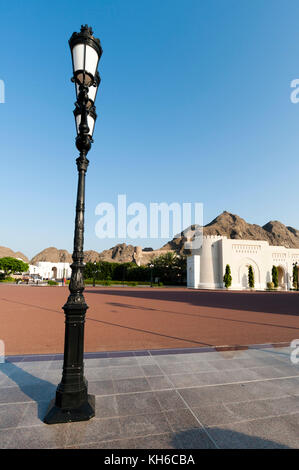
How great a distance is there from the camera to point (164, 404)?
318 cm

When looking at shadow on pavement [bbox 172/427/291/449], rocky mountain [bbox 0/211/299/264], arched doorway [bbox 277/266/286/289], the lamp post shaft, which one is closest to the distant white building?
rocky mountain [bbox 0/211/299/264]

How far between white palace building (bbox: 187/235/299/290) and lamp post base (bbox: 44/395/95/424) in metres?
38.3

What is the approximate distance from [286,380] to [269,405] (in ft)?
3.69

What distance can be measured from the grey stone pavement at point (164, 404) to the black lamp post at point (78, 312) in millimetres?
172

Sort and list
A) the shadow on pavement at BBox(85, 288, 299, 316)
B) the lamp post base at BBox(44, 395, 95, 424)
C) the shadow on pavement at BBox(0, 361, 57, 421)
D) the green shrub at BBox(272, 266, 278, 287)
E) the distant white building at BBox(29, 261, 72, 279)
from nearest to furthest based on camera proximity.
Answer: the lamp post base at BBox(44, 395, 95, 424) → the shadow on pavement at BBox(0, 361, 57, 421) → the shadow on pavement at BBox(85, 288, 299, 316) → the green shrub at BBox(272, 266, 278, 287) → the distant white building at BBox(29, 261, 72, 279)

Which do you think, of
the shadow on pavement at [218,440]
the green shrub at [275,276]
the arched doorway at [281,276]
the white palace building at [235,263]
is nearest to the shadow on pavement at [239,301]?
the shadow on pavement at [218,440]

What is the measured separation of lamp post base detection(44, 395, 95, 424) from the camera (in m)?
2.76

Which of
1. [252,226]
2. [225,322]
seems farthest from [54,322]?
[252,226]

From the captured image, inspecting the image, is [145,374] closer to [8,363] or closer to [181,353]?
[181,353]

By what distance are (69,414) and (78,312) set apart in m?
1.16

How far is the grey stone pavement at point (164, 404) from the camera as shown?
8.11 ft

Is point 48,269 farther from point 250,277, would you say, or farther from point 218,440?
point 218,440

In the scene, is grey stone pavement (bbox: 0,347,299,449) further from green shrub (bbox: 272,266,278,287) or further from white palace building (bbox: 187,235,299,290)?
green shrub (bbox: 272,266,278,287)

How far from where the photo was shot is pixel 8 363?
187 inches
